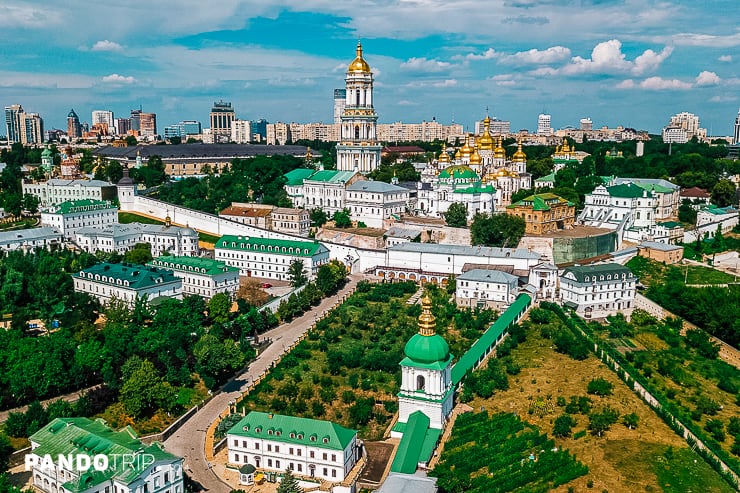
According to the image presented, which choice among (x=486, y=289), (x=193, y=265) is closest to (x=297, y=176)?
(x=193, y=265)

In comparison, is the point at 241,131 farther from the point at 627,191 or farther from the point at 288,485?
the point at 288,485

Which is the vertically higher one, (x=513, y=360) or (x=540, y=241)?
(x=540, y=241)

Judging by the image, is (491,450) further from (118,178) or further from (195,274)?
(118,178)

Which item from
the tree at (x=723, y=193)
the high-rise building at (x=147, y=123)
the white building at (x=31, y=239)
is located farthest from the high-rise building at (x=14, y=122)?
the tree at (x=723, y=193)

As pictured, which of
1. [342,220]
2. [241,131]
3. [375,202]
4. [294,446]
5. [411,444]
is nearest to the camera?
[411,444]

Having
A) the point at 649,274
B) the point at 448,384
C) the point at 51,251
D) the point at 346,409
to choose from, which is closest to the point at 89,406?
the point at 346,409
